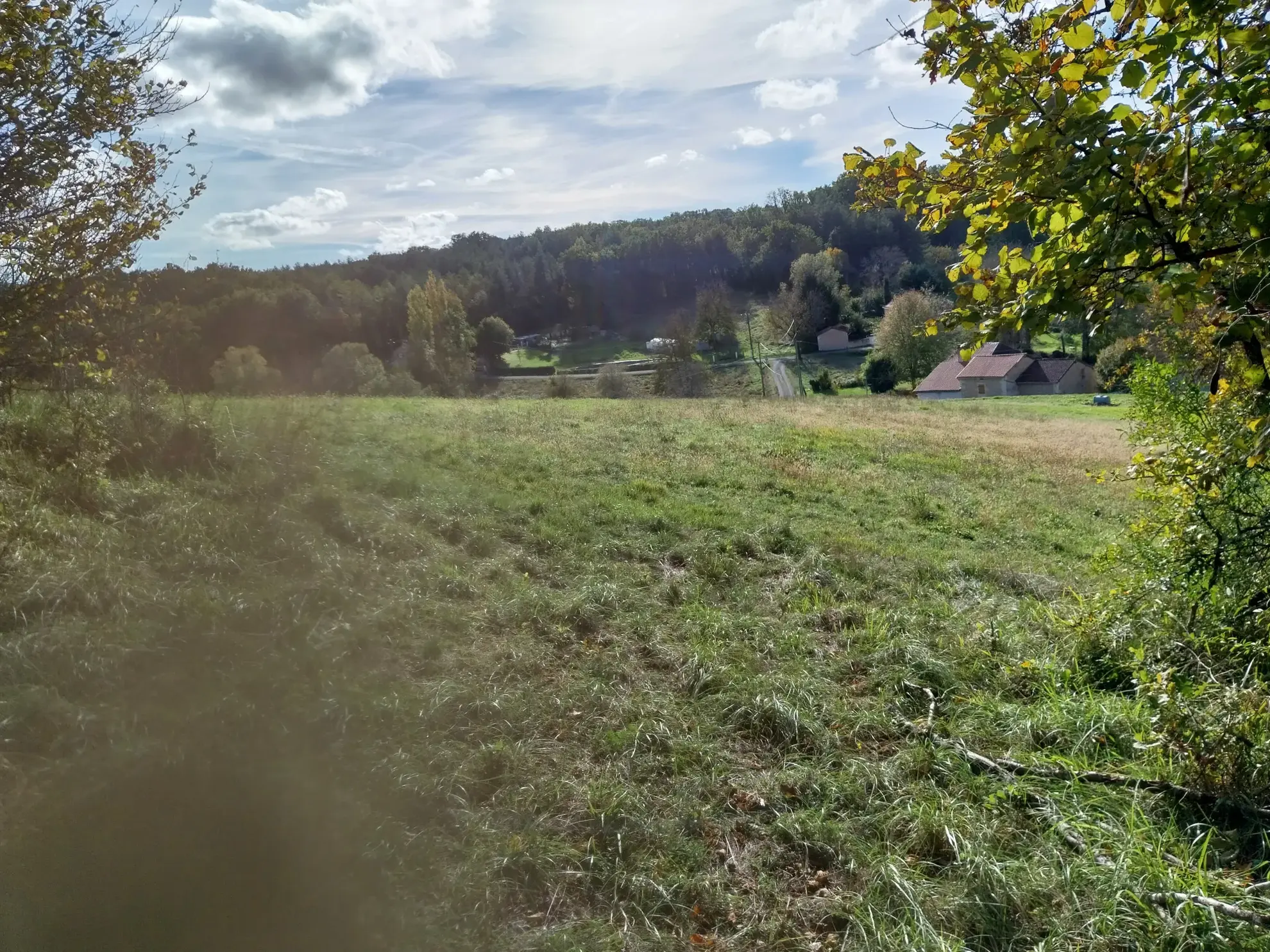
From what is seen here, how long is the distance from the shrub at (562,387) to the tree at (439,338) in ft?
16.5

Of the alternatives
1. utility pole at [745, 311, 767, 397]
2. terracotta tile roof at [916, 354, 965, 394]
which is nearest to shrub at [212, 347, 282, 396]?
utility pole at [745, 311, 767, 397]

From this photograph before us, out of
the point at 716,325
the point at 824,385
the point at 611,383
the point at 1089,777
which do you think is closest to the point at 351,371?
the point at 611,383

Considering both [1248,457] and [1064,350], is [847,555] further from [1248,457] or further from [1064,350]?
[1064,350]

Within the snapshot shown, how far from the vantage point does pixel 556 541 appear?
8.48 metres

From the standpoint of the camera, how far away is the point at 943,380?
2452 inches

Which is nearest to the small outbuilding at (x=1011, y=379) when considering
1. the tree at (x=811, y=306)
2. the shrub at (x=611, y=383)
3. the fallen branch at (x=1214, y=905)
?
the tree at (x=811, y=306)

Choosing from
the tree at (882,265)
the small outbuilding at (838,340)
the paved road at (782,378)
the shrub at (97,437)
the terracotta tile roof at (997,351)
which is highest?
the tree at (882,265)

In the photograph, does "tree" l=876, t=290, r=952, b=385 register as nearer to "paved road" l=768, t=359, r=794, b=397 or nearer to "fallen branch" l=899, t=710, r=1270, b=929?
"paved road" l=768, t=359, r=794, b=397

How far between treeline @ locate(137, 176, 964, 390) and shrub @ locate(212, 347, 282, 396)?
7.48m

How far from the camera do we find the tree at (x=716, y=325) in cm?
6725

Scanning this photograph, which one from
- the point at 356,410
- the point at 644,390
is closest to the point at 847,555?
the point at 356,410

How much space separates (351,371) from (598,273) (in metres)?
55.9

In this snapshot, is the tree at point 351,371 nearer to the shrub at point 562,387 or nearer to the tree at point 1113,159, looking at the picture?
the shrub at point 562,387

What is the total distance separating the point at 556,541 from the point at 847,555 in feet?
11.3
